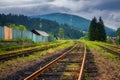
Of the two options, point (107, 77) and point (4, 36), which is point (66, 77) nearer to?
point (107, 77)

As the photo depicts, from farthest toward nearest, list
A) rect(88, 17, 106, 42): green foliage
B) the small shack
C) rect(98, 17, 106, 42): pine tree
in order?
rect(88, 17, 106, 42): green foliage → rect(98, 17, 106, 42): pine tree → the small shack

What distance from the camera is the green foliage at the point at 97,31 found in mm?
120062

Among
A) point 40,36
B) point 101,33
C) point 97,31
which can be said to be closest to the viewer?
point 40,36

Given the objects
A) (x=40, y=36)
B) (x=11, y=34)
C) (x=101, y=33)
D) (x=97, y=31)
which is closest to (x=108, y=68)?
(x=11, y=34)

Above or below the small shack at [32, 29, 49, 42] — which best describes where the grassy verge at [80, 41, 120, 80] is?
below

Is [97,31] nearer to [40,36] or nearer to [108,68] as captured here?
[40,36]

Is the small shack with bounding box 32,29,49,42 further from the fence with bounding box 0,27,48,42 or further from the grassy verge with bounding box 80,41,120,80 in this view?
the grassy verge with bounding box 80,41,120,80

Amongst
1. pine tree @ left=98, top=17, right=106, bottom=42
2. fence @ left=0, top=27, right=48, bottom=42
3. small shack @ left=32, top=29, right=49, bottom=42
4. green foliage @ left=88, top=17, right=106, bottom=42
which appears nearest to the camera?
fence @ left=0, top=27, right=48, bottom=42

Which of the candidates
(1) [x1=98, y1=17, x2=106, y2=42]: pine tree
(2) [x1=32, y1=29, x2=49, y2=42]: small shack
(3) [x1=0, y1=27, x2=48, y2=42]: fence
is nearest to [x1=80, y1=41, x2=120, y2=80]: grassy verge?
(3) [x1=0, y1=27, x2=48, y2=42]: fence

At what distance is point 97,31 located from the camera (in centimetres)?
12112

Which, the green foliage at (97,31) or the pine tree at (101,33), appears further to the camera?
the green foliage at (97,31)

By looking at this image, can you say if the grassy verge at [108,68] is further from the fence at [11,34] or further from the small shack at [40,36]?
the small shack at [40,36]

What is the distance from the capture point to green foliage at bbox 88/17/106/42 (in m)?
120

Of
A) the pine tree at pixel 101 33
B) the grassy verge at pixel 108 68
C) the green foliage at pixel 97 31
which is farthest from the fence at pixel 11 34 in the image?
the green foliage at pixel 97 31
